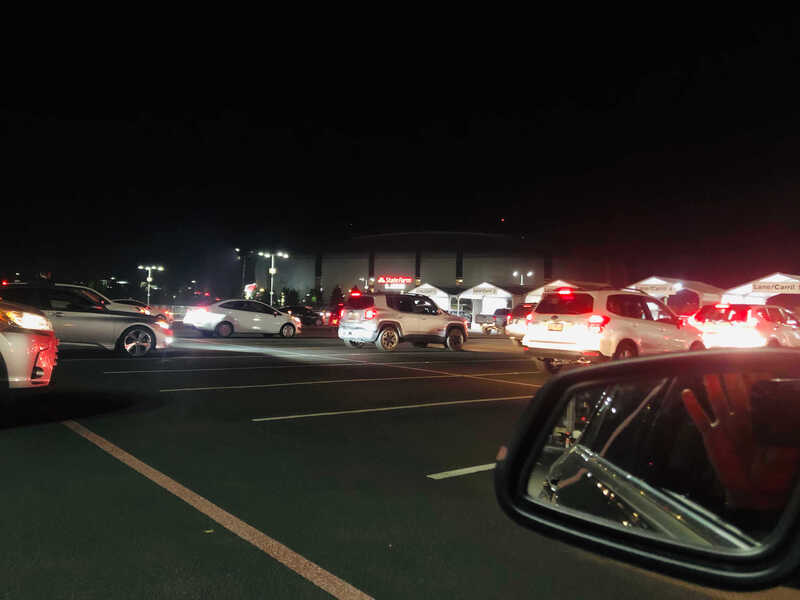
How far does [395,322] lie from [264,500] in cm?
1487

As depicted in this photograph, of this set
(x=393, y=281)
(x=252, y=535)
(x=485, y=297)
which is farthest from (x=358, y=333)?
(x=393, y=281)

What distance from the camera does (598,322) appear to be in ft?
40.8

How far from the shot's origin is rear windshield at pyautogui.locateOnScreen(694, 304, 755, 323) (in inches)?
717

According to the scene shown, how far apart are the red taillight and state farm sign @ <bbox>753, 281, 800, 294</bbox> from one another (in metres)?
22.6

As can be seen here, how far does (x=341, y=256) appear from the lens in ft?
232

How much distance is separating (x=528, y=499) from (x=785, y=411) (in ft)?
2.48

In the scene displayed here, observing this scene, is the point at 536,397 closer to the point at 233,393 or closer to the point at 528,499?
the point at 528,499

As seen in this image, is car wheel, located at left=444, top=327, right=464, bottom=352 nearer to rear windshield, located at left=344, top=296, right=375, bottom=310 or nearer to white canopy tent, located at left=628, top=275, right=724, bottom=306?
rear windshield, located at left=344, top=296, right=375, bottom=310

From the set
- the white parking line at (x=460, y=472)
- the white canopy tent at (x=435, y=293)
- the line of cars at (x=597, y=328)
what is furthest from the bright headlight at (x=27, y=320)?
the white canopy tent at (x=435, y=293)

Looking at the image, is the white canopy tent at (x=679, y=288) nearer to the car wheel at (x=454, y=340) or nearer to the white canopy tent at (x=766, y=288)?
the white canopy tent at (x=766, y=288)

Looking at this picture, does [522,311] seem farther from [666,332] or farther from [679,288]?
[679,288]

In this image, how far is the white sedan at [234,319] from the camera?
23625 mm

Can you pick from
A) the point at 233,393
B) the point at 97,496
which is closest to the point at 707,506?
the point at 97,496

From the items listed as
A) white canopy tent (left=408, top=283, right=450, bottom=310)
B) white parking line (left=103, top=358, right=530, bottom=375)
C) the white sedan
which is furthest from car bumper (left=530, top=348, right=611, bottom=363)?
white canopy tent (left=408, top=283, right=450, bottom=310)
